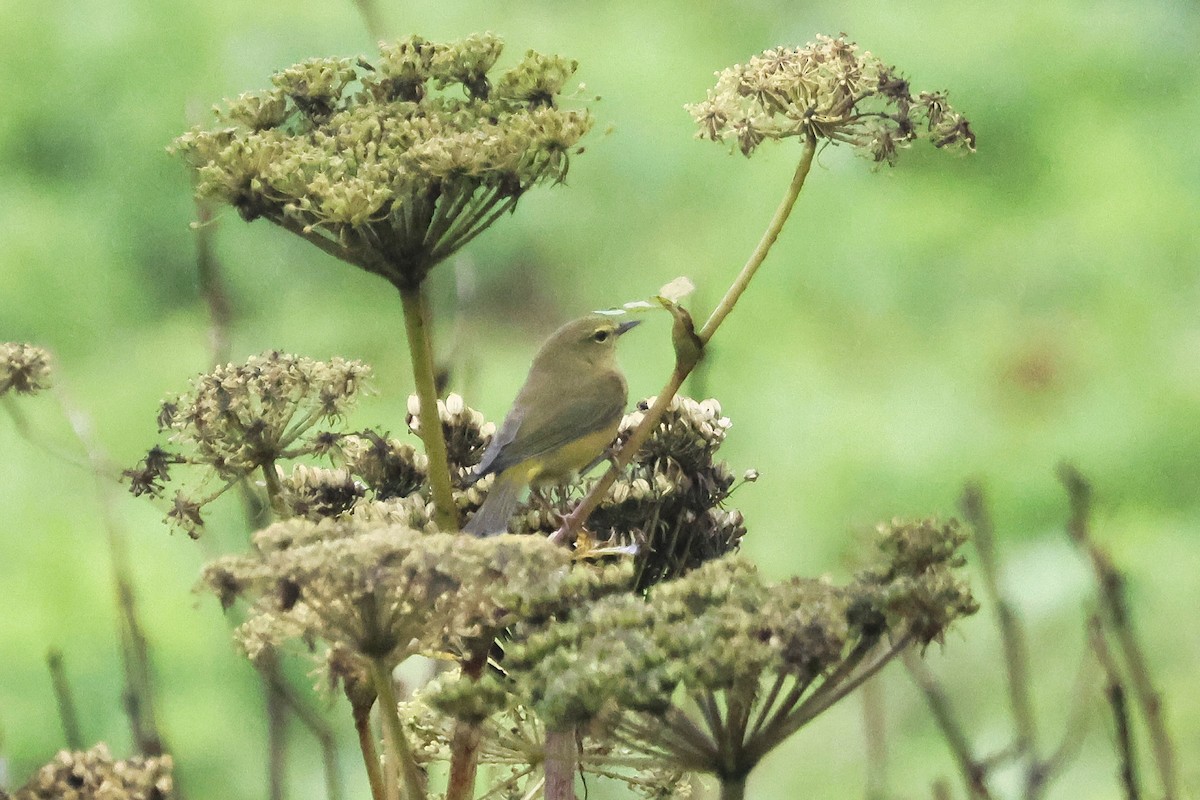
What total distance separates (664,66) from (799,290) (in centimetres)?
52

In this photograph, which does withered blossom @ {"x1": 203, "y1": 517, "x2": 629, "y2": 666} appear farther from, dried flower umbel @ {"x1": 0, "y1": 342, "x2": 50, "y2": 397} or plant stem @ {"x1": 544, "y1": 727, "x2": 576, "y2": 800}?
dried flower umbel @ {"x1": 0, "y1": 342, "x2": 50, "y2": 397}

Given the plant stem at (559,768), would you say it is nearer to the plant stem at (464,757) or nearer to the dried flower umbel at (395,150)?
the plant stem at (464,757)

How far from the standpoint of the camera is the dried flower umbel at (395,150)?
3.17ft

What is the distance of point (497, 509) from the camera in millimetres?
1146

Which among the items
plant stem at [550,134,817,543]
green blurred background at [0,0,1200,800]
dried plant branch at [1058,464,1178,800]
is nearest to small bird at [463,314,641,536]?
plant stem at [550,134,817,543]

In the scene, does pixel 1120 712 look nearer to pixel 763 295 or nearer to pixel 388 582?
pixel 388 582

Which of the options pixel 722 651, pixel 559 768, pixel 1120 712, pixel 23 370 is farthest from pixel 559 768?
pixel 23 370

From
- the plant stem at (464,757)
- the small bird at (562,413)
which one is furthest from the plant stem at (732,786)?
the small bird at (562,413)

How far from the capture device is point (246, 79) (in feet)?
9.55

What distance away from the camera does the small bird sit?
48.1 inches

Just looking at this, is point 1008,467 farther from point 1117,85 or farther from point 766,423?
point 1117,85

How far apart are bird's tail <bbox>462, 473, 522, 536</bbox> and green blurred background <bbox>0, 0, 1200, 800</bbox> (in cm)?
145

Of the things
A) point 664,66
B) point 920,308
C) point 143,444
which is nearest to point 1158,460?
point 920,308

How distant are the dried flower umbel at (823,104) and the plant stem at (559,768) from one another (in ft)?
1.42
